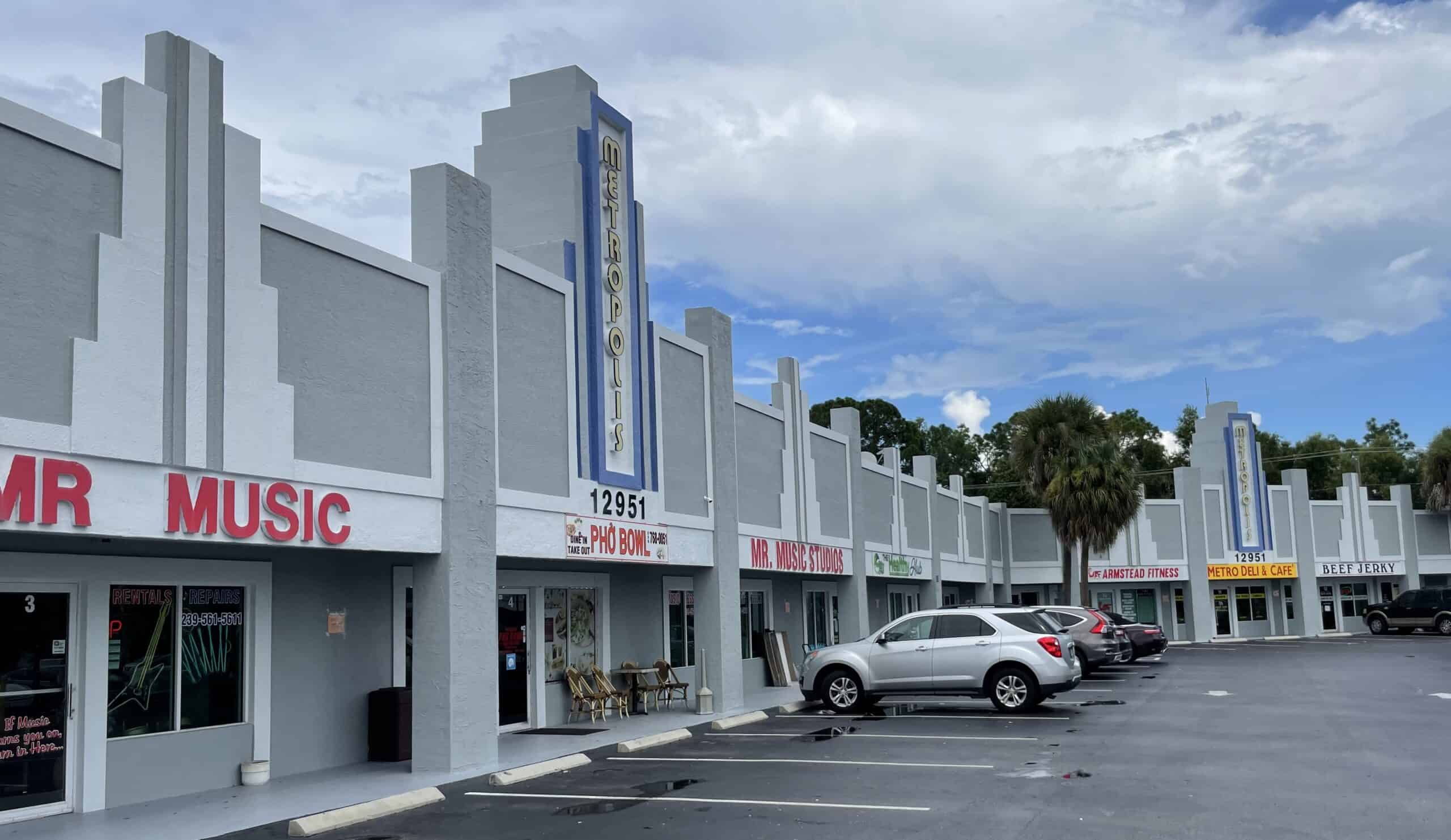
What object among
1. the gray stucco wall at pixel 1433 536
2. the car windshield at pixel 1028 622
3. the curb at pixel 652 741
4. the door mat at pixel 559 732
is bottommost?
the curb at pixel 652 741

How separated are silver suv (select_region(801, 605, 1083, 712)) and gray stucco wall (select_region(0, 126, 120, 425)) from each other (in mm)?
13610

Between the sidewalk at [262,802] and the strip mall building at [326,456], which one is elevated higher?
the strip mall building at [326,456]

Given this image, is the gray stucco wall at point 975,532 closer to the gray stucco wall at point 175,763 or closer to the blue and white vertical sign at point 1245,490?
the blue and white vertical sign at point 1245,490

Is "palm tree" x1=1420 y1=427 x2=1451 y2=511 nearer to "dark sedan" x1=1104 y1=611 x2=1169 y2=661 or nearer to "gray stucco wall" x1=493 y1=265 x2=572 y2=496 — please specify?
"dark sedan" x1=1104 y1=611 x2=1169 y2=661

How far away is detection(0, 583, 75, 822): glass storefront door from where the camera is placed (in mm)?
11156

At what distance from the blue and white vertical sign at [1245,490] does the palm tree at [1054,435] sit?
8057 mm

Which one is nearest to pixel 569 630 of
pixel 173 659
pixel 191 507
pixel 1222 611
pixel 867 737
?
pixel 867 737

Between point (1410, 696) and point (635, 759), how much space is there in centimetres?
1503

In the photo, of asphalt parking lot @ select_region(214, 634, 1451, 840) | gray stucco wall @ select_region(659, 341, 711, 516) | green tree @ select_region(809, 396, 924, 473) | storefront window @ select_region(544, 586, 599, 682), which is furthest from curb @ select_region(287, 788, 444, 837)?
green tree @ select_region(809, 396, 924, 473)

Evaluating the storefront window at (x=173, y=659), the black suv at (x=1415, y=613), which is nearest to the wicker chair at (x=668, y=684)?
the storefront window at (x=173, y=659)

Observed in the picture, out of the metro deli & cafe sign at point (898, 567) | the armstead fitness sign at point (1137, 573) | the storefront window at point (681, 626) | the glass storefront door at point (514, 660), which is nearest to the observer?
the glass storefront door at point (514, 660)

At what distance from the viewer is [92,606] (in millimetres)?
12047

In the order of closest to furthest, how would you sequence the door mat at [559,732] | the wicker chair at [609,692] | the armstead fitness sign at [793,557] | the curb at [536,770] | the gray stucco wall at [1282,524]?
the curb at [536,770] → the door mat at [559,732] → the wicker chair at [609,692] → the armstead fitness sign at [793,557] → the gray stucco wall at [1282,524]

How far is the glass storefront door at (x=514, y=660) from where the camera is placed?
59.4ft
